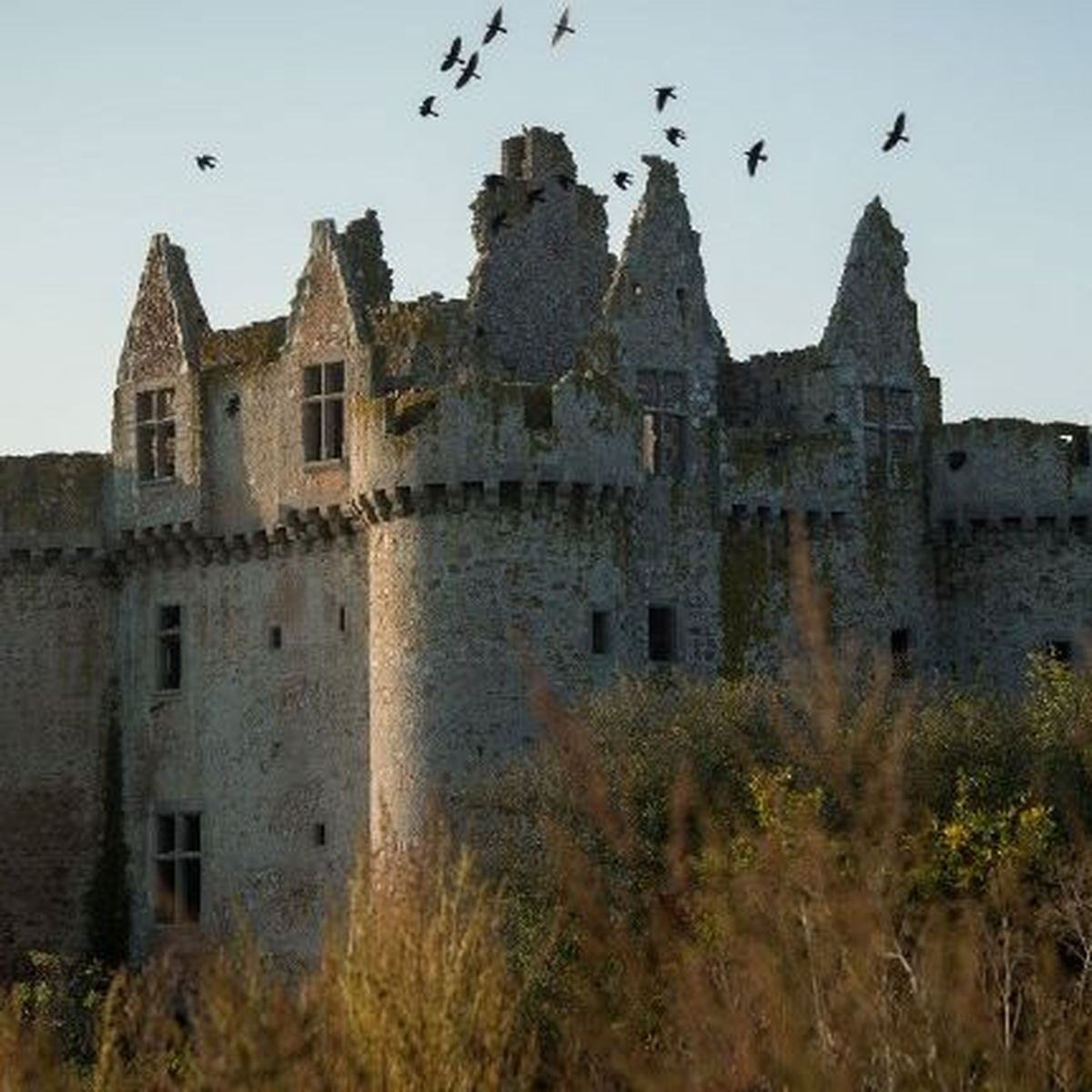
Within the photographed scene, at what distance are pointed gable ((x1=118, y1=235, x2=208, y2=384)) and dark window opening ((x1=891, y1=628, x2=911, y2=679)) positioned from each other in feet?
39.7

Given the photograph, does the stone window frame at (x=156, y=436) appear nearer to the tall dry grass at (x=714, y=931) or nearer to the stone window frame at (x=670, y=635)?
the tall dry grass at (x=714, y=931)

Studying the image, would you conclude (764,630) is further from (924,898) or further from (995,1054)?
(995,1054)

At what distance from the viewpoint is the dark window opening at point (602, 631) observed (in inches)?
1596

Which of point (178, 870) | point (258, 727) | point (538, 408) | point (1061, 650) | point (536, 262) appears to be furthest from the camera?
point (1061, 650)

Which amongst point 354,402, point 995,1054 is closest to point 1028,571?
point 354,402

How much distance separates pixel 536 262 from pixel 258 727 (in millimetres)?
8579

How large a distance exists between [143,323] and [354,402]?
23.9 feet

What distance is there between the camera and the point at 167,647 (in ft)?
153

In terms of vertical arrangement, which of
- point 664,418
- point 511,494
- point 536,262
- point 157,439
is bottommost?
point 511,494

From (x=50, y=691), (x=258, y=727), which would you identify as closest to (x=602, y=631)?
(x=258, y=727)

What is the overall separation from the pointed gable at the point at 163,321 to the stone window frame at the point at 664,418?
778 cm

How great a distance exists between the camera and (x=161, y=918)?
46.0m

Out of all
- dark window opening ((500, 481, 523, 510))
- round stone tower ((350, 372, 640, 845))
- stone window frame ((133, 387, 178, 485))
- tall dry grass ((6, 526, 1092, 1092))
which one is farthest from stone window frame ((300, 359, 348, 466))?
tall dry grass ((6, 526, 1092, 1092))

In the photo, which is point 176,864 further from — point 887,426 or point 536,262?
point 887,426
